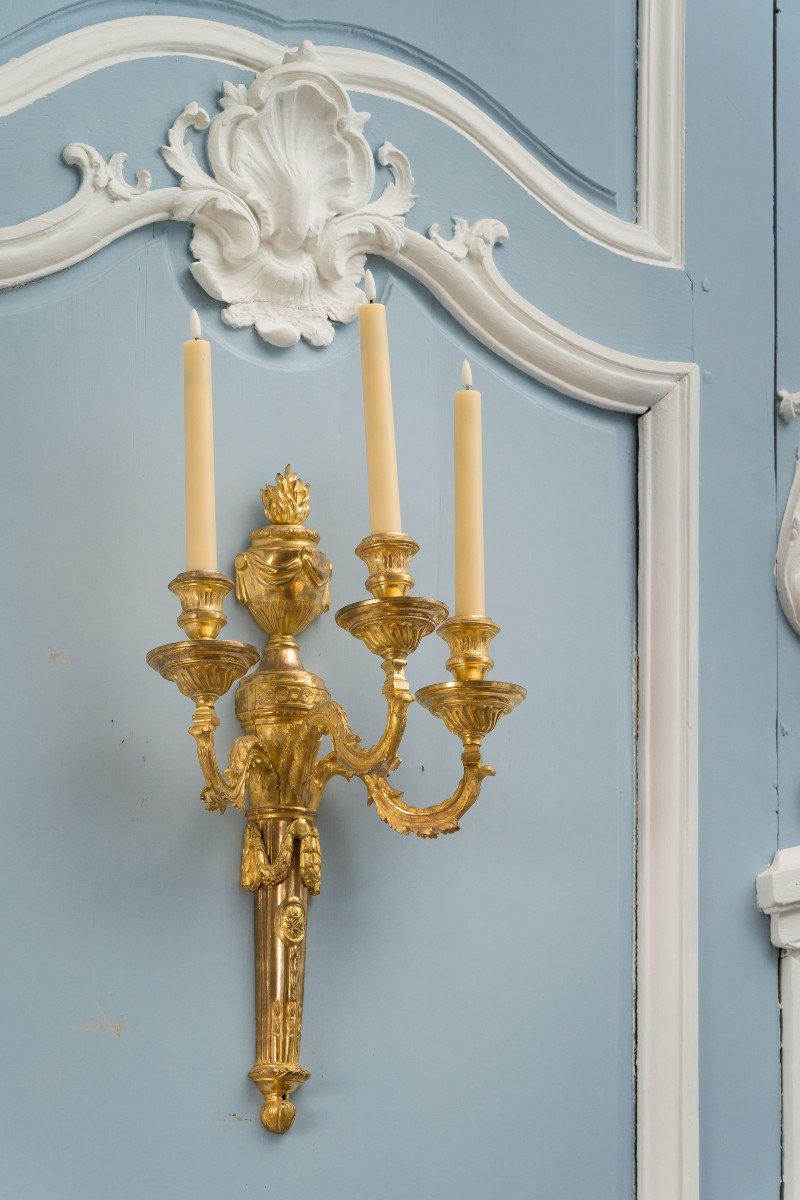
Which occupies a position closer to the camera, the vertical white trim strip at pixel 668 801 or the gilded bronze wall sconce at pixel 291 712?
the gilded bronze wall sconce at pixel 291 712

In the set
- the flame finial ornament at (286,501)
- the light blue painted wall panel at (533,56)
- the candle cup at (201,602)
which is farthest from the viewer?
the light blue painted wall panel at (533,56)

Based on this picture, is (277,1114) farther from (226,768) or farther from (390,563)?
(390,563)

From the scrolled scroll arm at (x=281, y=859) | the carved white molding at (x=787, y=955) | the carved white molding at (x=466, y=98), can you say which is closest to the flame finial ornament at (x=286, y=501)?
the scrolled scroll arm at (x=281, y=859)

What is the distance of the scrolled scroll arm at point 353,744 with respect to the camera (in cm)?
112

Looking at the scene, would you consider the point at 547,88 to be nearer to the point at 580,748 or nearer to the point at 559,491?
the point at 559,491

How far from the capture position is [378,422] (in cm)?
116

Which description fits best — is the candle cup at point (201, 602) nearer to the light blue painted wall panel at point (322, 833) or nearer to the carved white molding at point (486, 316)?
the light blue painted wall panel at point (322, 833)

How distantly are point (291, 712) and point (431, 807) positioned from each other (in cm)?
12

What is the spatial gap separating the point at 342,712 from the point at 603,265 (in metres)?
0.47

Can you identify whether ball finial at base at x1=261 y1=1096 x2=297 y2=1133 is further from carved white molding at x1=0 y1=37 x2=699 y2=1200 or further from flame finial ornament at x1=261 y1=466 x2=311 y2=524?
flame finial ornament at x1=261 y1=466 x2=311 y2=524

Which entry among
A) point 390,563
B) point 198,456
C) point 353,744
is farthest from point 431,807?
point 198,456

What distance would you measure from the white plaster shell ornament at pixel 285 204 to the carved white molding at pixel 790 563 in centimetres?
40

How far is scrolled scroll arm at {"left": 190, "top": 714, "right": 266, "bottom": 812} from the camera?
1109mm

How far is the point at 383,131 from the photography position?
1.34 m
